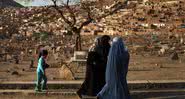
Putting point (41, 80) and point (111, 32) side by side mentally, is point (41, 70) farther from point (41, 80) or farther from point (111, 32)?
point (111, 32)

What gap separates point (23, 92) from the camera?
524 inches

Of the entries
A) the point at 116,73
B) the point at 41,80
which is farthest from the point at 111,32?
the point at 116,73

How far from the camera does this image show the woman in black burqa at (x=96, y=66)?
33.1 feet

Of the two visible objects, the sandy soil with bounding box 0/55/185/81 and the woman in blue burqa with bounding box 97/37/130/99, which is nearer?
the woman in blue burqa with bounding box 97/37/130/99

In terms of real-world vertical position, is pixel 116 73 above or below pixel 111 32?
above

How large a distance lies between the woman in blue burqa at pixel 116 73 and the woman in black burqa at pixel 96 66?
523 mm

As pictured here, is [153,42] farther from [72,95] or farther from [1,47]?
[72,95]

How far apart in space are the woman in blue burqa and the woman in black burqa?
52cm

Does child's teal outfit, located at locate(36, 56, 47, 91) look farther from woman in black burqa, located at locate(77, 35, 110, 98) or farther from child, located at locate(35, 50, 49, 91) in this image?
woman in black burqa, located at locate(77, 35, 110, 98)

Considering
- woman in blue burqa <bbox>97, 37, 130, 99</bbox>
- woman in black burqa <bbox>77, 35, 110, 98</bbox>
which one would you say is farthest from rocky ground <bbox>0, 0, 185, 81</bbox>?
woman in blue burqa <bbox>97, 37, 130, 99</bbox>

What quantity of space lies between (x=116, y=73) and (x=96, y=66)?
84 centimetres

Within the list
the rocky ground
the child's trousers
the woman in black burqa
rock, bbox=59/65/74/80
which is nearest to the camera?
the woman in black burqa

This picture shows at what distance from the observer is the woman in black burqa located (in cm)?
1009

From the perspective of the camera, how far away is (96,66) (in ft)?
33.9
